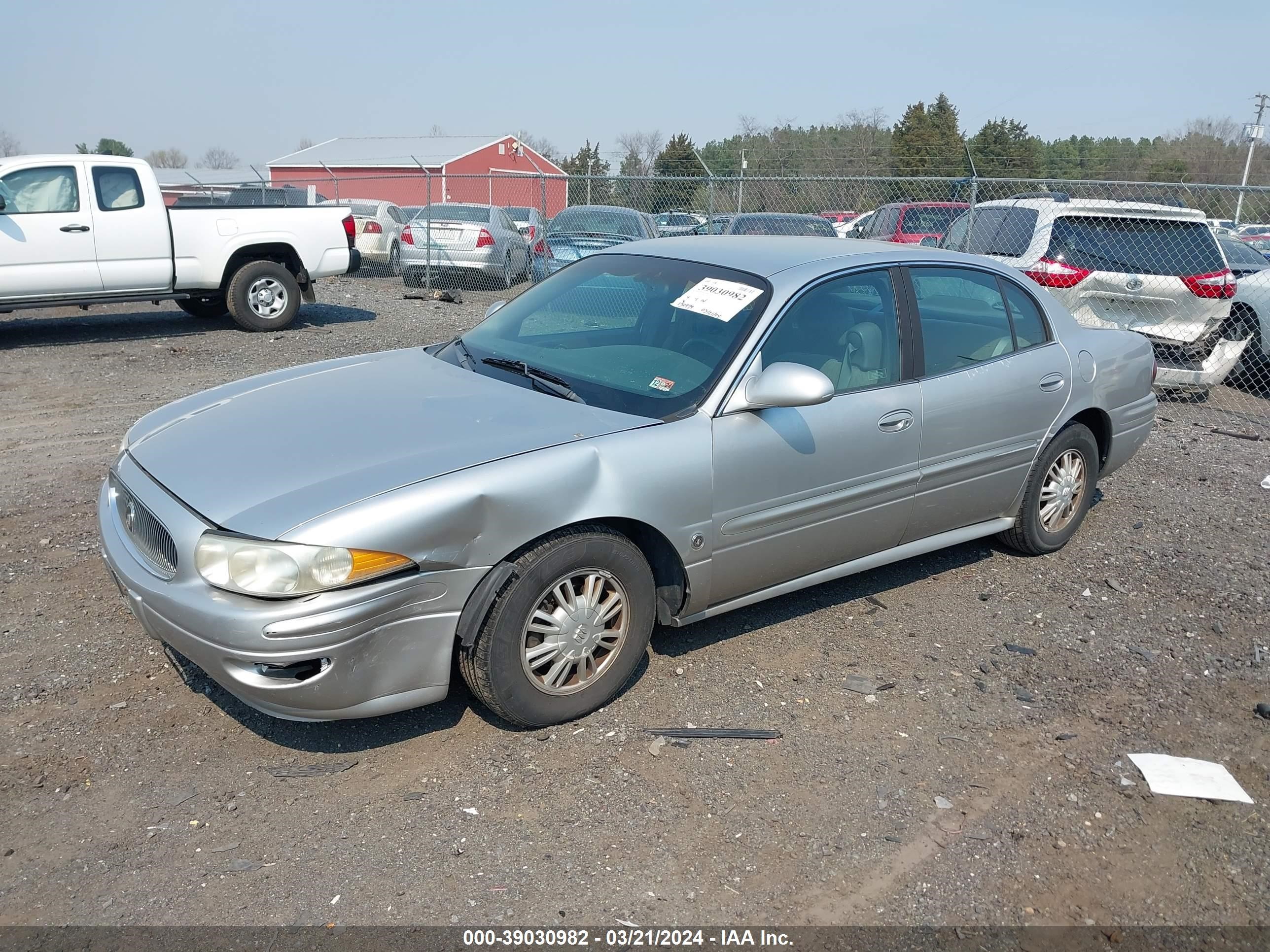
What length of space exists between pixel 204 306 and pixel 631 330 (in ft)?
31.6

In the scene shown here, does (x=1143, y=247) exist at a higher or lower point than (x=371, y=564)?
higher

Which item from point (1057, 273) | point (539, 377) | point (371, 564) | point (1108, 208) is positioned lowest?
point (371, 564)

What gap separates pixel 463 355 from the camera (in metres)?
4.58

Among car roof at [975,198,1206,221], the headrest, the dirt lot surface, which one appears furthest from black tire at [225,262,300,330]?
the headrest

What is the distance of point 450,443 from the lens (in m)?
3.46

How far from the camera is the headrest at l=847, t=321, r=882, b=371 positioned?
4359 millimetres

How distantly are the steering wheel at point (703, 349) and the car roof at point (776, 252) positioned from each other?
16.4 inches

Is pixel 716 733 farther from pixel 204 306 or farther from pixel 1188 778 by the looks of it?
pixel 204 306

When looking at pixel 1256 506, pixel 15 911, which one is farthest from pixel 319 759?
pixel 1256 506

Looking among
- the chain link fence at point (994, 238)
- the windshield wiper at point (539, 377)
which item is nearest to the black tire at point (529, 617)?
the windshield wiper at point (539, 377)

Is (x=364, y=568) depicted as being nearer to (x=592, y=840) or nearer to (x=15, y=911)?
(x=592, y=840)

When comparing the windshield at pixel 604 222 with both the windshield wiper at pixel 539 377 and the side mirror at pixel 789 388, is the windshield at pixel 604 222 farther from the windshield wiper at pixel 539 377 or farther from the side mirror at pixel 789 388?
the side mirror at pixel 789 388

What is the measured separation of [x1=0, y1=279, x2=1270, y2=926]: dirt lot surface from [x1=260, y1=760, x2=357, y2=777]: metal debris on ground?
0.9 inches

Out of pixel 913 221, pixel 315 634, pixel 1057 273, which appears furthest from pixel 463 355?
pixel 913 221
